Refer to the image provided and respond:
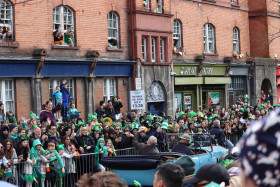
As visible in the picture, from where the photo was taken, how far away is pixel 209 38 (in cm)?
3234

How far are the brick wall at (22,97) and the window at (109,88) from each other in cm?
491

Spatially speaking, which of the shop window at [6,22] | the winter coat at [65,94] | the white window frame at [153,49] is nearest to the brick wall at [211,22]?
the white window frame at [153,49]

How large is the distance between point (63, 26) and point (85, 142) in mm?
10386

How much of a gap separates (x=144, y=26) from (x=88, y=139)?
1395 cm

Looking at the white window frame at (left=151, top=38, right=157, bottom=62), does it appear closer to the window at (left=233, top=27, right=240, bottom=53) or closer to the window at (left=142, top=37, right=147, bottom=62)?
the window at (left=142, top=37, right=147, bottom=62)

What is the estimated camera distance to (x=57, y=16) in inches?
872

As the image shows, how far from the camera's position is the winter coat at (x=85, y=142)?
42.5 feet

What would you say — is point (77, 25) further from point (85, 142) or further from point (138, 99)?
point (85, 142)

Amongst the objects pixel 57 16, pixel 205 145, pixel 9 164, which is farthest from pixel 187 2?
pixel 9 164

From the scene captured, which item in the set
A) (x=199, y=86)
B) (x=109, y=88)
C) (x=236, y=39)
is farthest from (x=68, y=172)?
(x=236, y=39)

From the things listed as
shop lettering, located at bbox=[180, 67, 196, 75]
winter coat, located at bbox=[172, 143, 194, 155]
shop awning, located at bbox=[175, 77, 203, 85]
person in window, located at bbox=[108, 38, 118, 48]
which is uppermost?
person in window, located at bbox=[108, 38, 118, 48]

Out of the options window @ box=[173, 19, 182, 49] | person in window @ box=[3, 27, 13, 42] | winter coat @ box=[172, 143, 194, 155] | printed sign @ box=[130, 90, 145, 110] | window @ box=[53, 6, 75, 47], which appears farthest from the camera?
window @ box=[173, 19, 182, 49]

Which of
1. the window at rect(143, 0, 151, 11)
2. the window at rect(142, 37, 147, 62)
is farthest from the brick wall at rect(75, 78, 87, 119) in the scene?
the window at rect(143, 0, 151, 11)

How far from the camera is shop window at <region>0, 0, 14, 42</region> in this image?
64.2 feet
